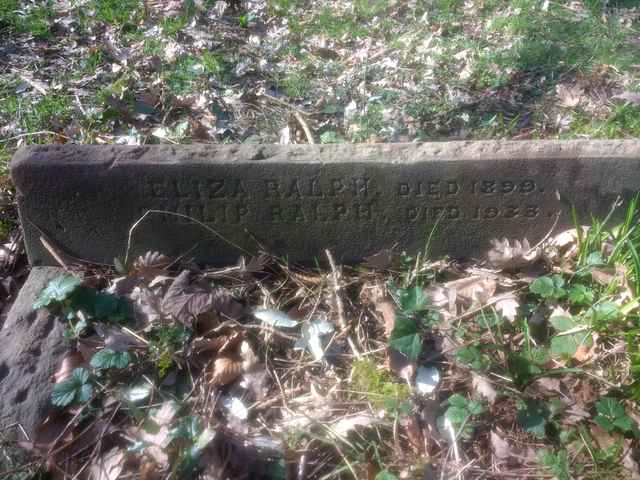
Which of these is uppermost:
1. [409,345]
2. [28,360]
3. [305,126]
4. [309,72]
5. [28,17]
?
[28,17]

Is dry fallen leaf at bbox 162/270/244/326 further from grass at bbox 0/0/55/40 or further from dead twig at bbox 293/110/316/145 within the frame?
grass at bbox 0/0/55/40

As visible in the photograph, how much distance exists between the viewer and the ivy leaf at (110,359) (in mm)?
2037

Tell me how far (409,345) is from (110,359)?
1.09 meters

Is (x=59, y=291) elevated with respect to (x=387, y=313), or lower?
elevated

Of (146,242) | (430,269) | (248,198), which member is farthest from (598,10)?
(146,242)

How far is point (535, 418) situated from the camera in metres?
1.88

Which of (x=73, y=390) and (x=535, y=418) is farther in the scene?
(x=73, y=390)

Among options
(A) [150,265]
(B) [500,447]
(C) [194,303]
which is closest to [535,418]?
(B) [500,447]

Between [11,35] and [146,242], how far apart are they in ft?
9.35

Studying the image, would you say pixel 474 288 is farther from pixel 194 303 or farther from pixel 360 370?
pixel 194 303

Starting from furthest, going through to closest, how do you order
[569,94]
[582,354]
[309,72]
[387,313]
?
[309,72] < [569,94] < [387,313] < [582,354]

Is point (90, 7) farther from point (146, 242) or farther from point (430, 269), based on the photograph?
point (430, 269)

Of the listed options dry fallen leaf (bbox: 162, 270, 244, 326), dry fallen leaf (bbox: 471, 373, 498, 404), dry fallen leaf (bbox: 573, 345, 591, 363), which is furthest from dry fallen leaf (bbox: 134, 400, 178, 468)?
dry fallen leaf (bbox: 573, 345, 591, 363)

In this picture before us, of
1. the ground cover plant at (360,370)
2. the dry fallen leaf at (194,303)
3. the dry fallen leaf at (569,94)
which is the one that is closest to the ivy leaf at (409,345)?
the ground cover plant at (360,370)
